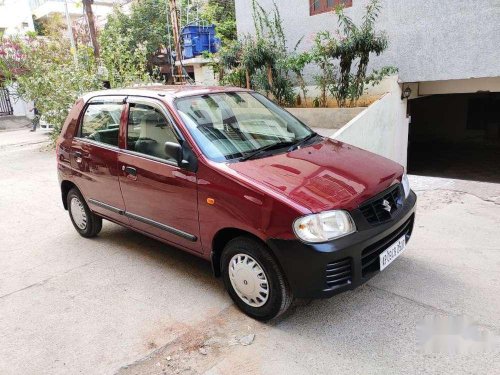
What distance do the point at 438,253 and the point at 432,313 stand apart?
1033mm

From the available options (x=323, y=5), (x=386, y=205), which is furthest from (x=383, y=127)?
(x=386, y=205)

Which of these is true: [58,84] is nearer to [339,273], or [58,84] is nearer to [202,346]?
[202,346]

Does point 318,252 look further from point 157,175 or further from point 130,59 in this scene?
point 130,59

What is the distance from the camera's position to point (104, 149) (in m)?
3.97

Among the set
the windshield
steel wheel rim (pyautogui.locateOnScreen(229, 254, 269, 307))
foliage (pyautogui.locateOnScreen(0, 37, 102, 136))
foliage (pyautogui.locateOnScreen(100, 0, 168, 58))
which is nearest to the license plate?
steel wheel rim (pyautogui.locateOnScreen(229, 254, 269, 307))

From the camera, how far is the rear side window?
392cm

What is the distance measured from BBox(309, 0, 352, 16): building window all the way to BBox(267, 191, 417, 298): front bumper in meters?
6.74

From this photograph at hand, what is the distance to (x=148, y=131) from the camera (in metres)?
3.60

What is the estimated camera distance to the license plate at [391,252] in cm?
285

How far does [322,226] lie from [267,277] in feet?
1.77

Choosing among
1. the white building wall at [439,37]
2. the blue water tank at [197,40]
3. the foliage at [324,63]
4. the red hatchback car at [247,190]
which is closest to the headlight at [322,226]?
the red hatchback car at [247,190]

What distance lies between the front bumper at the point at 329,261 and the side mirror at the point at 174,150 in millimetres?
1040

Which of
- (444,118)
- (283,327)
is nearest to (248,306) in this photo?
(283,327)

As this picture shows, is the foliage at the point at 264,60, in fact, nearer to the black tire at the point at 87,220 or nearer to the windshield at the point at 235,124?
the windshield at the point at 235,124
